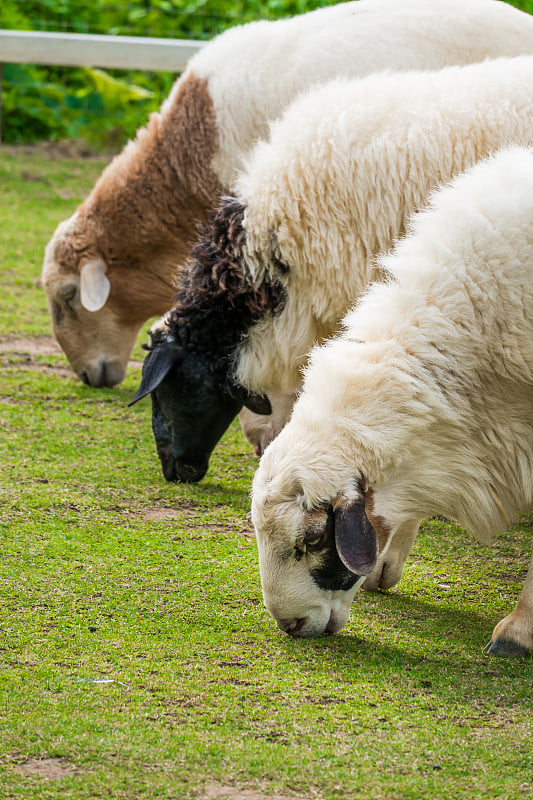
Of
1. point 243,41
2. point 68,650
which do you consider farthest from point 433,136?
point 68,650

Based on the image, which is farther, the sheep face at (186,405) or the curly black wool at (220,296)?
the sheep face at (186,405)

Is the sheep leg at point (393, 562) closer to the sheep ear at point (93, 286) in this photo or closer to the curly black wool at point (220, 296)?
the curly black wool at point (220, 296)

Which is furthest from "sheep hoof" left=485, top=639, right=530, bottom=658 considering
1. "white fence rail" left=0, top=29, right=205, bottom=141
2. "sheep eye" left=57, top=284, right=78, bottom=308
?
"white fence rail" left=0, top=29, right=205, bottom=141

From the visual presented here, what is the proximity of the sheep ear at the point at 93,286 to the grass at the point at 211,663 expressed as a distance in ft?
3.75

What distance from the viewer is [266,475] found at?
3.21 m

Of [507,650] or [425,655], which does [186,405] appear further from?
[507,650]

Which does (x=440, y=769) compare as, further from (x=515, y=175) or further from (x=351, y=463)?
(x=515, y=175)

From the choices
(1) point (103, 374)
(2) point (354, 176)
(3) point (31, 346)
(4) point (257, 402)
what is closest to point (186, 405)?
(4) point (257, 402)

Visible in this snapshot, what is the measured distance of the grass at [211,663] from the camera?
2.59m

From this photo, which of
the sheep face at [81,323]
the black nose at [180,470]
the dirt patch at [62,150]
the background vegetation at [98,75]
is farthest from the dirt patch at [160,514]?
the background vegetation at [98,75]

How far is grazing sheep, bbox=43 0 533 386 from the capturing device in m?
5.51

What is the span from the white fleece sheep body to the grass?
38.7 inches

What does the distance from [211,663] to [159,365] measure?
6.00 feet

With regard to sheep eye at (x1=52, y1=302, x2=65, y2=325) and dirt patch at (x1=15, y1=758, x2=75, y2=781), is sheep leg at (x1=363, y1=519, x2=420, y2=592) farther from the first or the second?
sheep eye at (x1=52, y1=302, x2=65, y2=325)
